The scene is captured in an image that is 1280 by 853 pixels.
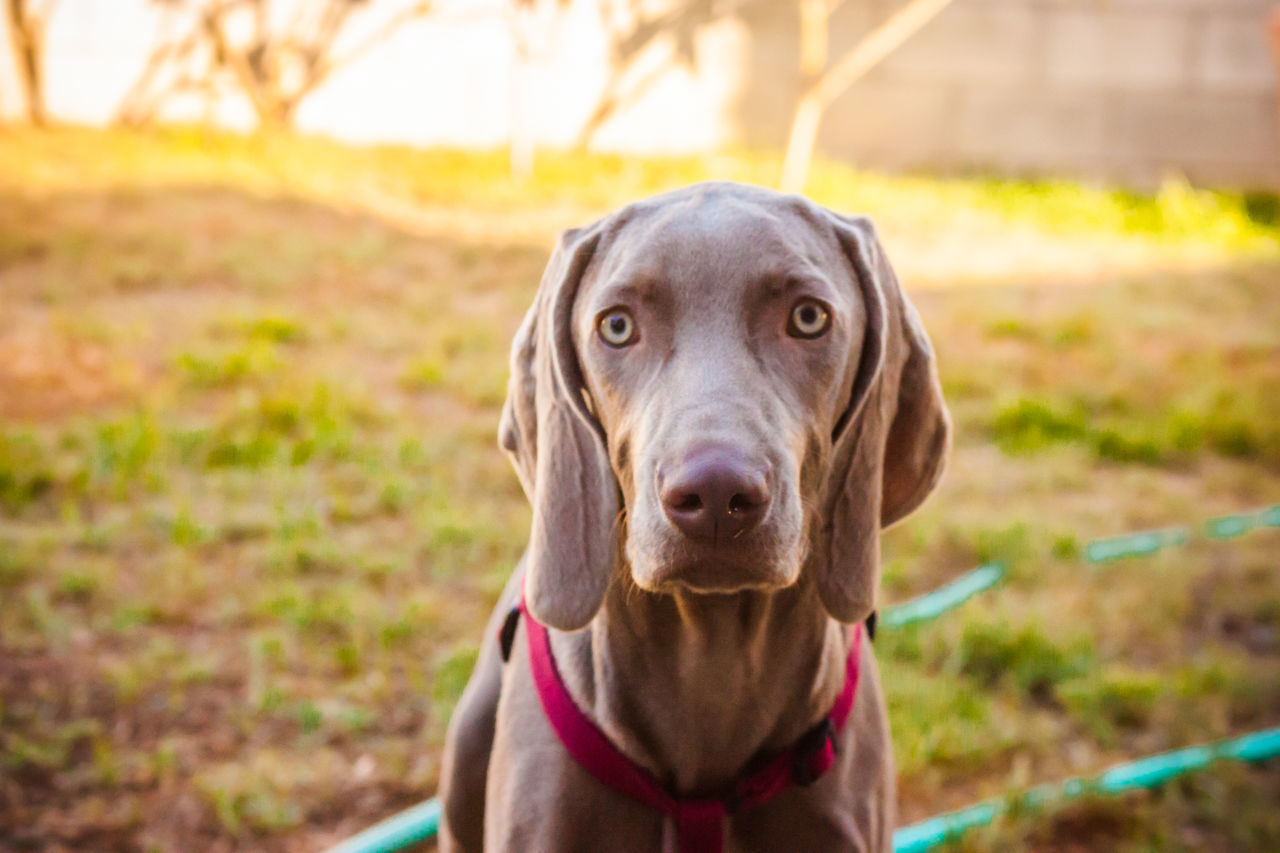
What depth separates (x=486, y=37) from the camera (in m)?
8.11

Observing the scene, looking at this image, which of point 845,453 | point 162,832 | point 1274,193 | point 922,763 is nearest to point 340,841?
point 162,832

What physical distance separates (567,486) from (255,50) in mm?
7349

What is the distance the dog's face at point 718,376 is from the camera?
1.40 metres

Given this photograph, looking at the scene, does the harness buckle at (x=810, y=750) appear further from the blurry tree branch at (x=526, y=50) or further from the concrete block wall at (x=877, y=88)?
the concrete block wall at (x=877, y=88)

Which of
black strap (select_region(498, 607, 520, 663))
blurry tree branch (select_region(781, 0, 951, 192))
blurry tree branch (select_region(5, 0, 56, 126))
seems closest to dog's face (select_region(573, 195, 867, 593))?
black strap (select_region(498, 607, 520, 663))

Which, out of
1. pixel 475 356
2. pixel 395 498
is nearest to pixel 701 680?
pixel 395 498

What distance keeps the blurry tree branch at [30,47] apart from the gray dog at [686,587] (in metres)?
7.72

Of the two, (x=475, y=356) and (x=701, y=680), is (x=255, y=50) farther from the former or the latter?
(x=701, y=680)

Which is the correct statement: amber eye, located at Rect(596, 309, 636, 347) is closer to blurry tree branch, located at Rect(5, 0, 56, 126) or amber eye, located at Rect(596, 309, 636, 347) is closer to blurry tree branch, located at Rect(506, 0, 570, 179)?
blurry tree branch, located at Rect(506, 0, 570, 179)

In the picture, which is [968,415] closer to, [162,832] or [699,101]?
[162,832]

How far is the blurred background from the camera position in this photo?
2.80 metres

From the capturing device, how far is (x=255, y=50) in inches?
313

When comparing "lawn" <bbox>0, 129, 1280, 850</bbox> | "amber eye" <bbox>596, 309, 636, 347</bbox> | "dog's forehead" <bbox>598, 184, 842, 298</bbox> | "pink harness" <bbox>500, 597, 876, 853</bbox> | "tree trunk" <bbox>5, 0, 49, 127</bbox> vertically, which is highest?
"dog's forehead" <bbox>598, 184, 842, 298</bbox>

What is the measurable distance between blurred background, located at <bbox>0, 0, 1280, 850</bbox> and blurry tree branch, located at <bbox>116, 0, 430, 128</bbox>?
0.03 m
